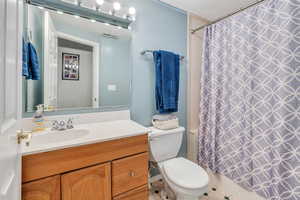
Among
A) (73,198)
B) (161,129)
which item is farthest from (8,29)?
(161,129)

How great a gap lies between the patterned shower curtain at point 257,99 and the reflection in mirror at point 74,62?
104cm

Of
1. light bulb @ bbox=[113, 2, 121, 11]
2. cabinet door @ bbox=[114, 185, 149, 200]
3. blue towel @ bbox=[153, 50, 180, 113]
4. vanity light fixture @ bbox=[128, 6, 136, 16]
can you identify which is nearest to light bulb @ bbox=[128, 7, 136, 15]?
vanity light fixture @ bbox=[128, 6, 136, 16]

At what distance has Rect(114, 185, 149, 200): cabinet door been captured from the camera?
1.10 metres

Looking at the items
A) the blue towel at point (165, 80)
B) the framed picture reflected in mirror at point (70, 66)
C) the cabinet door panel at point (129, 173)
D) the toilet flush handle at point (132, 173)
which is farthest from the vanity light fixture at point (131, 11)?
the toilet flush handle at point (132, 173)

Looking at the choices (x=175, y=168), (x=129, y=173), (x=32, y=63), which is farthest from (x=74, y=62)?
(x=175, y=168)

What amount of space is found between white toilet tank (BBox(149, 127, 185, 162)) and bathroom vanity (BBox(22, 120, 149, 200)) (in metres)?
0.27

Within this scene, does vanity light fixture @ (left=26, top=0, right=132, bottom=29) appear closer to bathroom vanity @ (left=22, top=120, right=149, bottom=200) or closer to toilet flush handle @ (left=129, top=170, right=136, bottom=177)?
bathroom vanity @ (left=22, top=120, right=149, bottom=200)

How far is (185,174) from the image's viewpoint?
131cm

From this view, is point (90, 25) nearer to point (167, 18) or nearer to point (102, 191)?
point (167, 18)

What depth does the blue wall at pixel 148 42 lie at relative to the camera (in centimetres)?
164

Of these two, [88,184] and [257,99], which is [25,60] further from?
[257,99]

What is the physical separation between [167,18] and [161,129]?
1.39 metres

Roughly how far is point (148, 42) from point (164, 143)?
1.17 m

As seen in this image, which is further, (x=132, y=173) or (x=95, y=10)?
(x=95, y=10)
